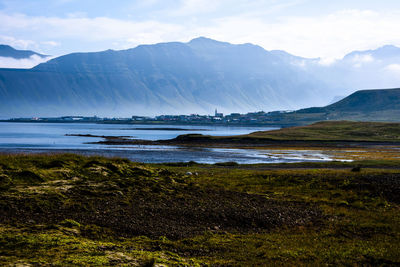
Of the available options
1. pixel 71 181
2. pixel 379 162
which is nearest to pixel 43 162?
pixel 71 181

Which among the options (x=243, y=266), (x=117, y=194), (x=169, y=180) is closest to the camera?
(x=243, y=266)

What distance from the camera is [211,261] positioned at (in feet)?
47.6

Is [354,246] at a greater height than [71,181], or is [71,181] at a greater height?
[71,181]

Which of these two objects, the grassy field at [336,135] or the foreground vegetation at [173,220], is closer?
the foreground vegetation at [173,220]

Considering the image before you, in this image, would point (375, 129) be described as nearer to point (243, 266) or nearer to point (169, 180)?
point (169, 180)

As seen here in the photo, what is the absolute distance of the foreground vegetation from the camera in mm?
14438

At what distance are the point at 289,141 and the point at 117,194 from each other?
101431mm

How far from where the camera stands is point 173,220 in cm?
1947

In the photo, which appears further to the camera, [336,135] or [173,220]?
[336,135]

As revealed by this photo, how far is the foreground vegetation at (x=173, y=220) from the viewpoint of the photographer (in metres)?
14.4

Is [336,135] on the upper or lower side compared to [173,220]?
lower

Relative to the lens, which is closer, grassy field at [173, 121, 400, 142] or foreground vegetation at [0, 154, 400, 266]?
foreground vegetation at [0, 154, 400, 266]

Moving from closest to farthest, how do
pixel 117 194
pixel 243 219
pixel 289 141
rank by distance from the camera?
pixel 243 219, pixel 117 194, pixel 289 141

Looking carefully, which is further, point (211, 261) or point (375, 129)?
point (375, 129)
